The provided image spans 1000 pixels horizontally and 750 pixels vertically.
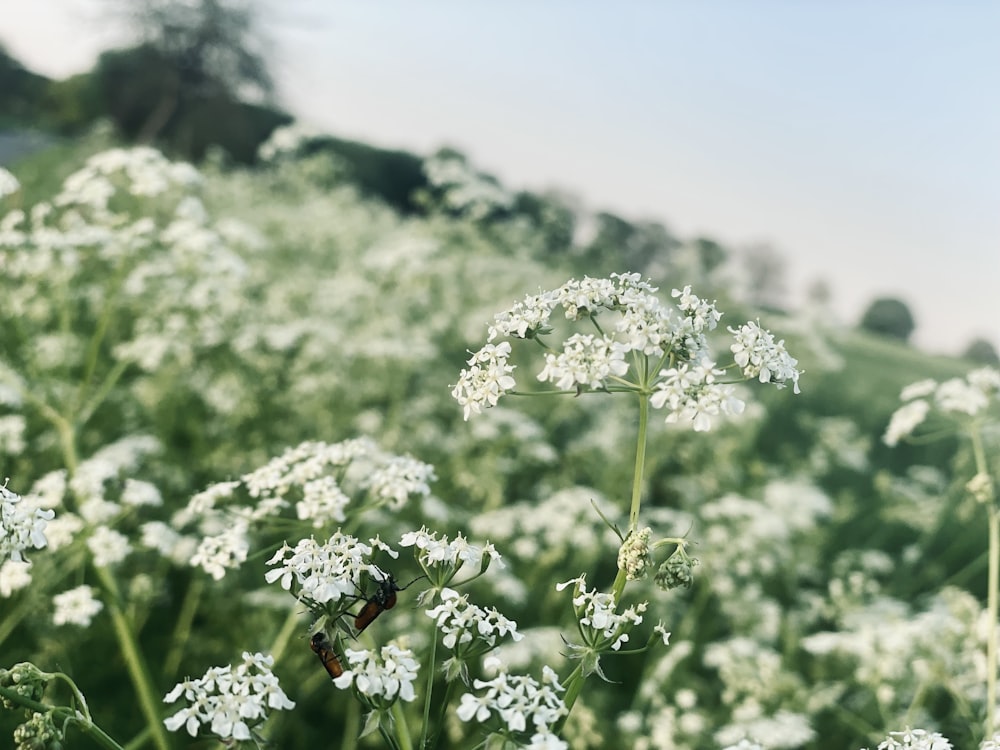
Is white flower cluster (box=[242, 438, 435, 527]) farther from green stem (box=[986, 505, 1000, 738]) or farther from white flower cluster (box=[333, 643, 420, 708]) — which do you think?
green stem (box=[986, 505, 1000, 738])

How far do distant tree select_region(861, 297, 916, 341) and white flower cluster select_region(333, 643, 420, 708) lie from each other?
2722 inches

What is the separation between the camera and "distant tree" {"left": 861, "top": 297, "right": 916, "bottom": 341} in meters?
65.1

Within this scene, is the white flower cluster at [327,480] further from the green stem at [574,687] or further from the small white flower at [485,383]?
the green stem at [574,687]

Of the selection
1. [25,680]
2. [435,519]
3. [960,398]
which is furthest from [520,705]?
[435,519]

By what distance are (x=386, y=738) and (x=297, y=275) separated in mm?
11414

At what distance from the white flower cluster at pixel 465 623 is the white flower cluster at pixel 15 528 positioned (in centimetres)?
118

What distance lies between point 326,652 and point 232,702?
0.27 metres

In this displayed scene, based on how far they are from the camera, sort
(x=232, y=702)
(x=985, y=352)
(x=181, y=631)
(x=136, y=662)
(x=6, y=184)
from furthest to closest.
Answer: (x=985, y=352), (x=181, y=631), (x=6, y=184), (x=136, y=662), (x=232, y=702)

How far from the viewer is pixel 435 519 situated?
6.72m

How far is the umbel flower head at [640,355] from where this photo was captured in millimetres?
2441

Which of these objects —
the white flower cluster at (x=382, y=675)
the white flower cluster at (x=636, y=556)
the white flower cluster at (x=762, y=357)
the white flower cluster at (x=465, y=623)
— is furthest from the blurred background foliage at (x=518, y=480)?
the white flower cluster at (x=382, y=675)

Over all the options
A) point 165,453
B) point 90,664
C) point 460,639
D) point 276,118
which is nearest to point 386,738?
point 460,639

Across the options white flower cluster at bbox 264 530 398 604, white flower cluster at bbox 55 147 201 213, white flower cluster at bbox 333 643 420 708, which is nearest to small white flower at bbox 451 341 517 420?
white flower cluster at bbox 264 530 398 604

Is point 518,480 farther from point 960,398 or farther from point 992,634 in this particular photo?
point 992,634
